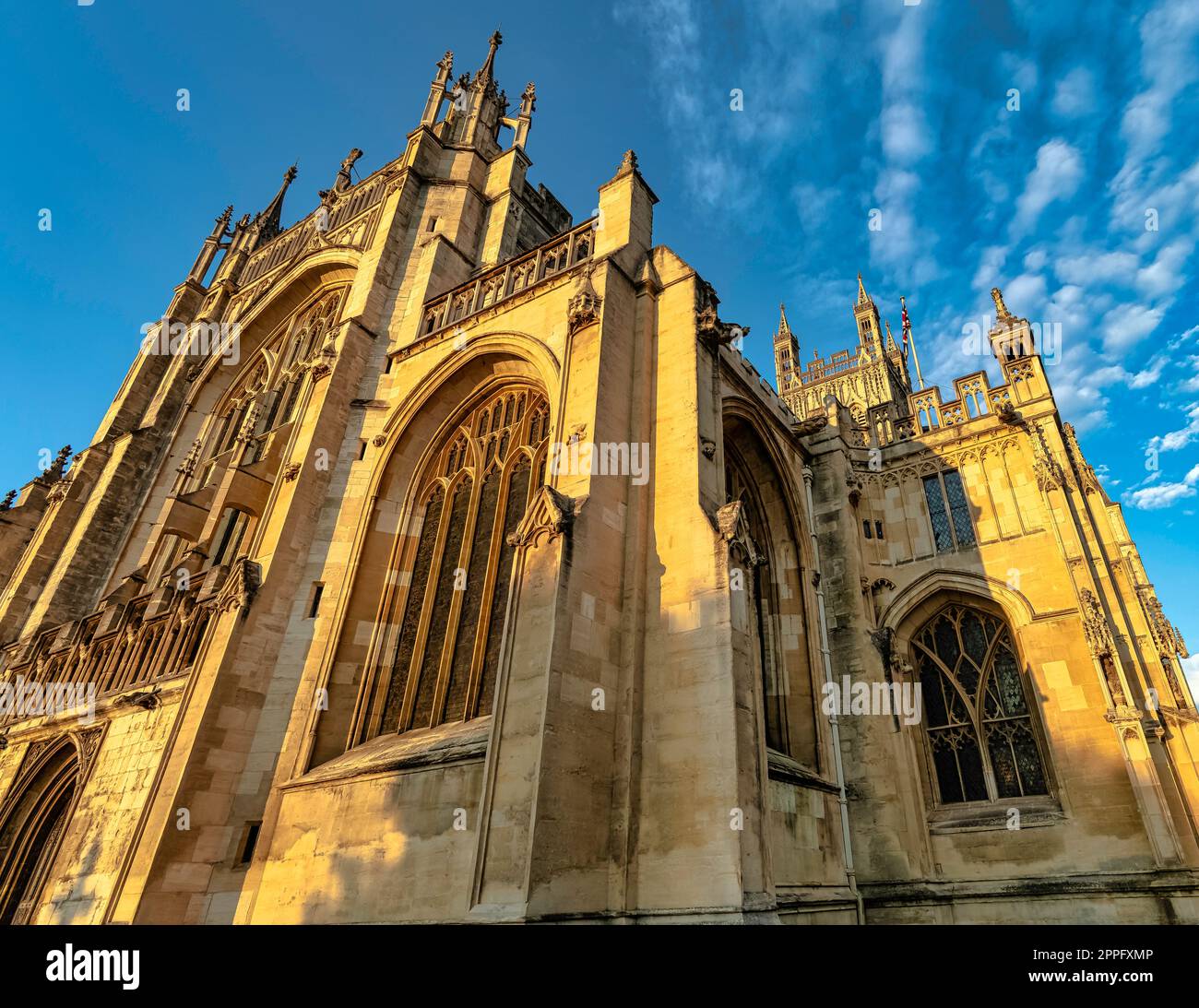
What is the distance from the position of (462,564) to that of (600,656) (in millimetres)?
4285

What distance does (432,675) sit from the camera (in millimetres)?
10945

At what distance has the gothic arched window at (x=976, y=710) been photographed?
11.8 meters

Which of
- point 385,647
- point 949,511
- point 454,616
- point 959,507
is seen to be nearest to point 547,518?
point 454,616

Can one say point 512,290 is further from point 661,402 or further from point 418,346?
point 661,402

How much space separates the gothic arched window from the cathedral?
2.2 inches

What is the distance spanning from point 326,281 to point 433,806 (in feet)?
58.0

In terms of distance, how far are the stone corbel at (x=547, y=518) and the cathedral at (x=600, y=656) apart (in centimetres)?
5

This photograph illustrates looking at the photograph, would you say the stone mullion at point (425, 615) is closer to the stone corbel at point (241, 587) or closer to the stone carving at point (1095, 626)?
the stone corbel at point (241, 587)

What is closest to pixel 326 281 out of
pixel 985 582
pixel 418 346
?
pixel 418 346

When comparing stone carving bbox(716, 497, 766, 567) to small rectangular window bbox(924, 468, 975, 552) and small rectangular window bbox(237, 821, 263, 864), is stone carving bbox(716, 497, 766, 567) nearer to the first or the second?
small rectangular window bbox(924, 468, 975, 552)

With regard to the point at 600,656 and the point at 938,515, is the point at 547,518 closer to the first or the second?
the point at 600,656

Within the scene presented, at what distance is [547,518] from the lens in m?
8.32

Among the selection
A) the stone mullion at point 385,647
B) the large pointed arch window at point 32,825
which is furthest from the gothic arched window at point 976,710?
the large pointed arch window at point 32,825

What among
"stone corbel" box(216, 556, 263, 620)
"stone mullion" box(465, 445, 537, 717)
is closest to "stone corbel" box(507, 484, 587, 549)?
"stone mullion" box(465, 445, 537, 717)
